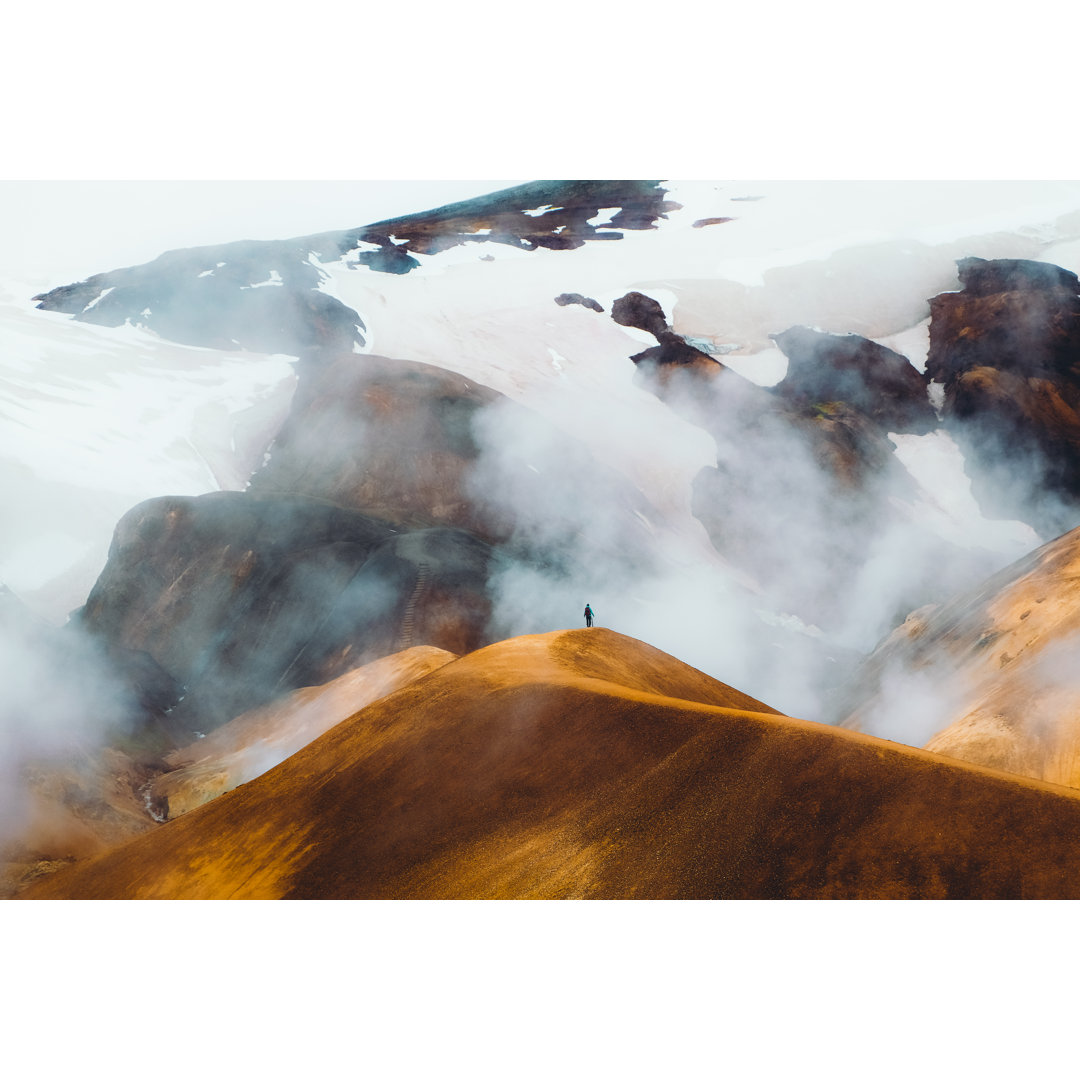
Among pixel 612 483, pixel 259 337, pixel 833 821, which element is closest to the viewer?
pixel 833 821

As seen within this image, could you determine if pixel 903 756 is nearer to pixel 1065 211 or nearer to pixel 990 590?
pixel 990 590

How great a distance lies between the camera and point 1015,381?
3597 centimetres

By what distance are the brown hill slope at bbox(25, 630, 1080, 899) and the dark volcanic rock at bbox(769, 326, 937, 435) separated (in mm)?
28112

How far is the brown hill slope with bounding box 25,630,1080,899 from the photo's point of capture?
7.24 m

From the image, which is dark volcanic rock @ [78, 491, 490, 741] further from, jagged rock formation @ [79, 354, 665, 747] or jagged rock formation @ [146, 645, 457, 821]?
jagged rock formation @ [146, 645, 457, 821]

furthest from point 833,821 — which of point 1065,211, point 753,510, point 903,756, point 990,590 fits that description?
point 1065,211

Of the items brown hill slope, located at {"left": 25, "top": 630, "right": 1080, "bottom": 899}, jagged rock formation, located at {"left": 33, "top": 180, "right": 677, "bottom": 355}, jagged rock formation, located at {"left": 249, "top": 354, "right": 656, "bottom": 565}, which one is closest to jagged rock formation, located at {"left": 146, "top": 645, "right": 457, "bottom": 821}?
brown hill slope, located at {"left": 25, "top": 630, "right": 1080, "bottom": 899}

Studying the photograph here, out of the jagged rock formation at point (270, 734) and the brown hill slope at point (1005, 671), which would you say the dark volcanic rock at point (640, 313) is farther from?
the jagged rock formation at point (270, 734)

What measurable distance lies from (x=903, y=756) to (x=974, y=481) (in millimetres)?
30594

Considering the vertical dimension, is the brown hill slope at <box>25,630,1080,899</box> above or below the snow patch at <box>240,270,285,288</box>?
below

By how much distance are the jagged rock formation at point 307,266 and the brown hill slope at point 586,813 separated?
28040 millimetres

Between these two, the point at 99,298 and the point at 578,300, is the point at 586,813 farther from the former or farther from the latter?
the point at 99,298

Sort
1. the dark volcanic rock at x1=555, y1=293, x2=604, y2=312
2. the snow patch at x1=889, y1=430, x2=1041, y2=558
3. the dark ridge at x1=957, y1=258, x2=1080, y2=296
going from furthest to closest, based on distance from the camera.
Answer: the dark volcanic rock at x1=555, y1=293, x2=604, y2=312 → the dark ridge at x1=957, y1=258, x2=1080, y2=296 → the snow patch at x1=889, y1=430, x2=1041, y2=558
